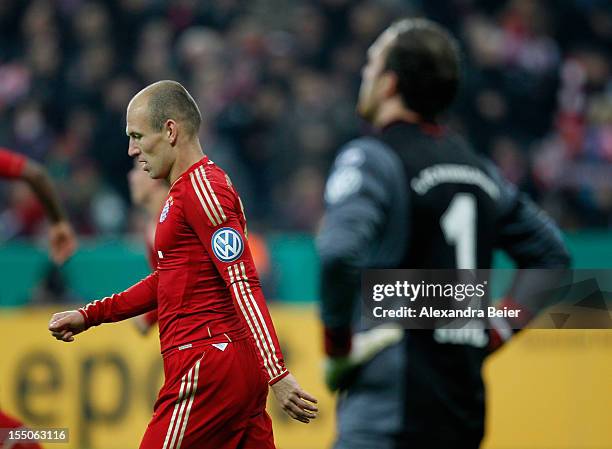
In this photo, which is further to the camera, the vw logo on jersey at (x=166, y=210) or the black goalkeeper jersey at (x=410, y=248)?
the vw logo on jersey at (x=166, y=210)

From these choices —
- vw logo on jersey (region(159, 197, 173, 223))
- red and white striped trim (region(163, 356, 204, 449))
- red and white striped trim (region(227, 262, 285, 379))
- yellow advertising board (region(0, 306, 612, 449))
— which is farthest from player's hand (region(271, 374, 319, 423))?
yellow advertising board (region(0, 306, 612, 449))

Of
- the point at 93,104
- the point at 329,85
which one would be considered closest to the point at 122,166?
the point at 93,104

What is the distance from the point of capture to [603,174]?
11.4m

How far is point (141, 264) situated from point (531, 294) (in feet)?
20.2

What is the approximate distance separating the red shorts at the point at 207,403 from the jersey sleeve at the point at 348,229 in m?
0.56

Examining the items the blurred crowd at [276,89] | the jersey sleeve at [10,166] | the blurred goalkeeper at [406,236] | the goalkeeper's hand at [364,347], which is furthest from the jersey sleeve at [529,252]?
the blurred crowd at [276,89]

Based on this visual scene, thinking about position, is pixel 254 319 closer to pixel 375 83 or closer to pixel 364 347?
pixel 364 347

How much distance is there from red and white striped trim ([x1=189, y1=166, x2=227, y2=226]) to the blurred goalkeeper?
0.43 m

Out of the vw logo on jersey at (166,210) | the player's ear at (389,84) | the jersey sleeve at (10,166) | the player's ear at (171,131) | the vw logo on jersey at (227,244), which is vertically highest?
the jersey sleeve at (10,166)

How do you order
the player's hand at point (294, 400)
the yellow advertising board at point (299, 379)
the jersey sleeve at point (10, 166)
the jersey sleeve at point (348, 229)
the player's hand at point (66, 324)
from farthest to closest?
the yellow advertising board at point (299, 379)
the jersey sleeve at point (10, 166)
the player's hand at point (66, 324)
the player's hand at point (294, 400)
the jersey sleeve at point (348, 229)

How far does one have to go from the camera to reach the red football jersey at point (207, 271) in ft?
12.3

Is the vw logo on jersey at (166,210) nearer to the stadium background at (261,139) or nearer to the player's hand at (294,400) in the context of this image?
the player's hand at (294,400)

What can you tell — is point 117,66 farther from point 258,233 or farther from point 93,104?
point 258,233

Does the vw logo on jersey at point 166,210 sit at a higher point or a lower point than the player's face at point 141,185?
lower
